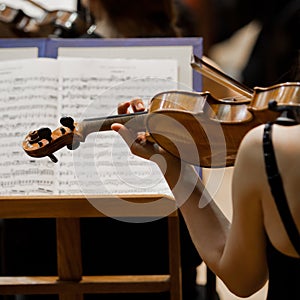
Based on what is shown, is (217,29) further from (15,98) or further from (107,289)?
(107,289)

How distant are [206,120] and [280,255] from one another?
0.23m

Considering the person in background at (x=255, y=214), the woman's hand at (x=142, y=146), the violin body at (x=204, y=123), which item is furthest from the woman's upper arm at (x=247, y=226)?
the woman's hand at (x=142, y=146)

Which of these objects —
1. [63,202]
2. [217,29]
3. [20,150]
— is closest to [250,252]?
[63,202]

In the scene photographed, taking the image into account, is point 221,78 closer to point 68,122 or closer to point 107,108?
point 68,122

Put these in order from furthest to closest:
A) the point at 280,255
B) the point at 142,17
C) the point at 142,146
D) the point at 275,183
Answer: the point at 142,17, the point at 142,146, the point at 280,255, the point at 275,183

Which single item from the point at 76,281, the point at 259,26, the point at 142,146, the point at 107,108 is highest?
the point at 259,26

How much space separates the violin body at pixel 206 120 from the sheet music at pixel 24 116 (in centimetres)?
46

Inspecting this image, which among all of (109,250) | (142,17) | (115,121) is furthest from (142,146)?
(142,17)

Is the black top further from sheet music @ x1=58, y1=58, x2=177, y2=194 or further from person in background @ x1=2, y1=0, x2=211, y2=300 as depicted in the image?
person in background @ x1=2, y1=0, x2=211, y2=300

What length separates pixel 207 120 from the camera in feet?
3.52

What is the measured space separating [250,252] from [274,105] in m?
0.21

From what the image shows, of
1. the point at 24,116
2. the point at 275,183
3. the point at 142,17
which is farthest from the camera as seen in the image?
the point at 142,17

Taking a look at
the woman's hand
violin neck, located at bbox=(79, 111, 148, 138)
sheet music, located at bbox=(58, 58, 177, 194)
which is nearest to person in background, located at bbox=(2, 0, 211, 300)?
sheet music, located at bbox=(58, 58, 177, 194)

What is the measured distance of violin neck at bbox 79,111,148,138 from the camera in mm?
1208
